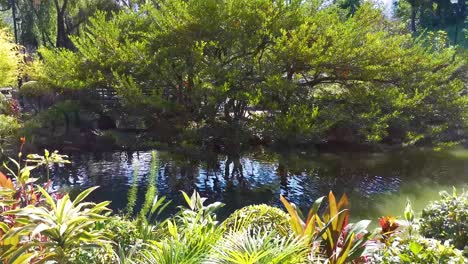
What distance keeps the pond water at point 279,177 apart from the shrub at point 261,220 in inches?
183

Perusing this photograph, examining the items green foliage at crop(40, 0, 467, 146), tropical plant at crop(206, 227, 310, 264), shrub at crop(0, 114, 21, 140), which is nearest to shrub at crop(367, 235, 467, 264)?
tropical plant at crop(206, 227, 310, 264)

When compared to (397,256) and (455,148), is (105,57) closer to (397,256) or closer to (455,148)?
(397,256)

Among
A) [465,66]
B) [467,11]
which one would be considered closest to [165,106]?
[465,66]

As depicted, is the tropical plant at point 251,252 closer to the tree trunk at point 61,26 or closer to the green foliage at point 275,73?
the green foliage at point 275,73

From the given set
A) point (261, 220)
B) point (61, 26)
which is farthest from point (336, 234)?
point (61, 26)

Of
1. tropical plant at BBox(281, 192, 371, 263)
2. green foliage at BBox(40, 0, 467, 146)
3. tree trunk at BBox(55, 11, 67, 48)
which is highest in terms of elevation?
tree trunk at BBox(55, 11, 67, 48)

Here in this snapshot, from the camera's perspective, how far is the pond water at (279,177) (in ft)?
26.2

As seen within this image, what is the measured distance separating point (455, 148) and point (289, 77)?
625 cm

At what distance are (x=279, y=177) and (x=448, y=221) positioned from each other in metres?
6.65

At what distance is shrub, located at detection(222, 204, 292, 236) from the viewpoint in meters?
2.82

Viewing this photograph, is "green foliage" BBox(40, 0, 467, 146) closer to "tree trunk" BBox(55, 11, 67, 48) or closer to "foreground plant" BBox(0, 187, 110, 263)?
"foreground plant" BBox(0, 187, 110, 263)

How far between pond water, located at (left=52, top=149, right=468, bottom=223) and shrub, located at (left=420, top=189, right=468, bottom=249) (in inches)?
167

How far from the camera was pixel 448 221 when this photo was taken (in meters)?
2.87

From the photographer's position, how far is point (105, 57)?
9250 millimetres
